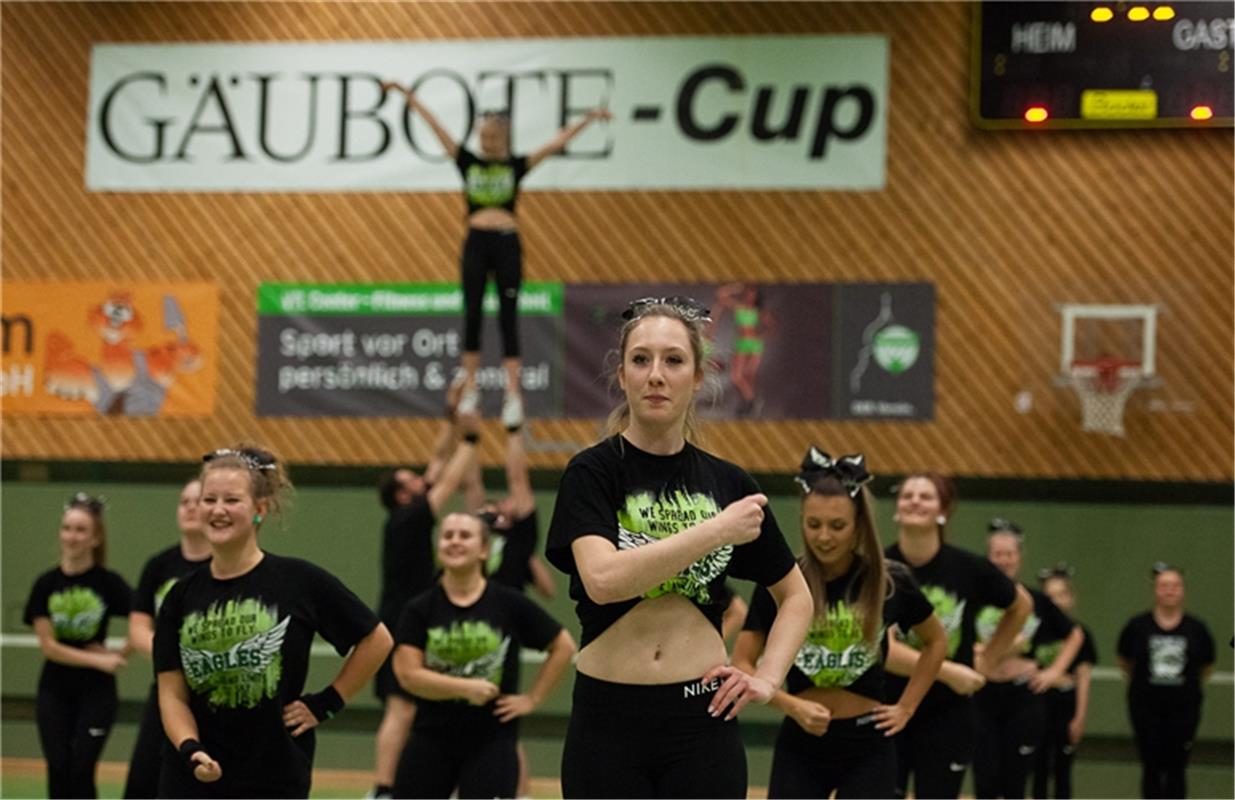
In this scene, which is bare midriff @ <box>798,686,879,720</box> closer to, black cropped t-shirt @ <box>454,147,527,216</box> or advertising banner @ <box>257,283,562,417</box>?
black cropped t-shirt @ <box>454,147,527,216</box>

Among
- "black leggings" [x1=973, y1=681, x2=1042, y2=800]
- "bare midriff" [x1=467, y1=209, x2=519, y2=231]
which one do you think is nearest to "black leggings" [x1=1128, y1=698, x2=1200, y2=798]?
"black leggings" [x1=973, y1=681, x2=1042, y2=800]

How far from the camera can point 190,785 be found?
439 centimetres

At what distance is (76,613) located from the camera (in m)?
8.21

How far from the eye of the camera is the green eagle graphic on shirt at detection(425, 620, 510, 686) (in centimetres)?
666

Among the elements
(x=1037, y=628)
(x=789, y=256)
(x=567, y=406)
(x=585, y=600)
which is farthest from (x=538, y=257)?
(x=585, y=600)

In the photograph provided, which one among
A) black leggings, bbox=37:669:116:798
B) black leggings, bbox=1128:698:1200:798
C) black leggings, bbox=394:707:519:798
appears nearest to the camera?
black leggings, bbox=394:707:519:798

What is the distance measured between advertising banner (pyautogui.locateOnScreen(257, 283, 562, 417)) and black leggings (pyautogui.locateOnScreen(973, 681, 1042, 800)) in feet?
16.6

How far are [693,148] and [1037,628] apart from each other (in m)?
5.15

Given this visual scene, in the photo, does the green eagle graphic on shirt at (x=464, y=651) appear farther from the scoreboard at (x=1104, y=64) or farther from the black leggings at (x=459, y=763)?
the scoreboard at (x=1104, y=64)

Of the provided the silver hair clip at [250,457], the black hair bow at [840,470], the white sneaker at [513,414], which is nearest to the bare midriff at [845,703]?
the black hair bow at [840,470]

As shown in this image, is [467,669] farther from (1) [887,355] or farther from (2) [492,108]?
(2) [492,108]

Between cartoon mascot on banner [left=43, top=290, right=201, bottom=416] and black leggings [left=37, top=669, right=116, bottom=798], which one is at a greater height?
cartoon mascot on banner [left=43, top=290, right=201, bottom=416]

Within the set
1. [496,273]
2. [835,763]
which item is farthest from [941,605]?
[496,273]

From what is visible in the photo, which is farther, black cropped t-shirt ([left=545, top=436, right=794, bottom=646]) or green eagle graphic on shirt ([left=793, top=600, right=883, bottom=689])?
green eagle graphic on shirt ([left=793, top=600, right=883, bottom=689])
